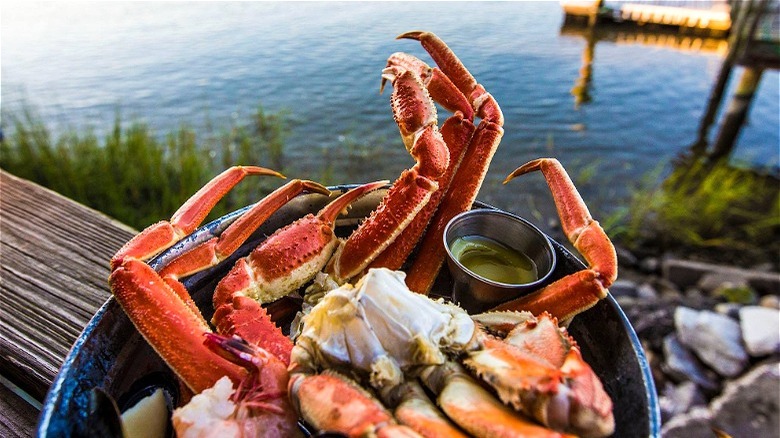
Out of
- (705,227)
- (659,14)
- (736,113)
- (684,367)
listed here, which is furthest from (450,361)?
(659,14)

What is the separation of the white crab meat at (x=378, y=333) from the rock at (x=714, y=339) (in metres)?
3.20

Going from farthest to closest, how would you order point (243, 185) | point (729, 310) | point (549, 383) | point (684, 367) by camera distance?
point (243, 185) < point (729, 310) < point (684, 367) < point (549, 383)

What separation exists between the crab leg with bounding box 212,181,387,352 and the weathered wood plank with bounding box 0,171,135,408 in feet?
1.46

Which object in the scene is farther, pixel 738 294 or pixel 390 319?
pixel 738 294

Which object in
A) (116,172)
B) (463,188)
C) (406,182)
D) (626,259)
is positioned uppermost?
(406,182)

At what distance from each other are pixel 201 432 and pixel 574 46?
12707mm

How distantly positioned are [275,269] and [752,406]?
9.55 ft

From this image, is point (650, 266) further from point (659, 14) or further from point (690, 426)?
point (659, 14)

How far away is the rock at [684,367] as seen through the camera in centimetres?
347

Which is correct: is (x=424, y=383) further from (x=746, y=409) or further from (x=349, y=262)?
(x=746, y=409)

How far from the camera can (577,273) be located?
1.32 meters

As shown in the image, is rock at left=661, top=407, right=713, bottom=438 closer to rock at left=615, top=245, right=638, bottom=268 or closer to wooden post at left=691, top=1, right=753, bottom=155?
rock at left=615, top=245, right=638, bottom=268

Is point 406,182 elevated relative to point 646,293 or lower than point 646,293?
elevated

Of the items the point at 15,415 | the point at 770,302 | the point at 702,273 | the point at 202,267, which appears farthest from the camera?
the point at 702,273
